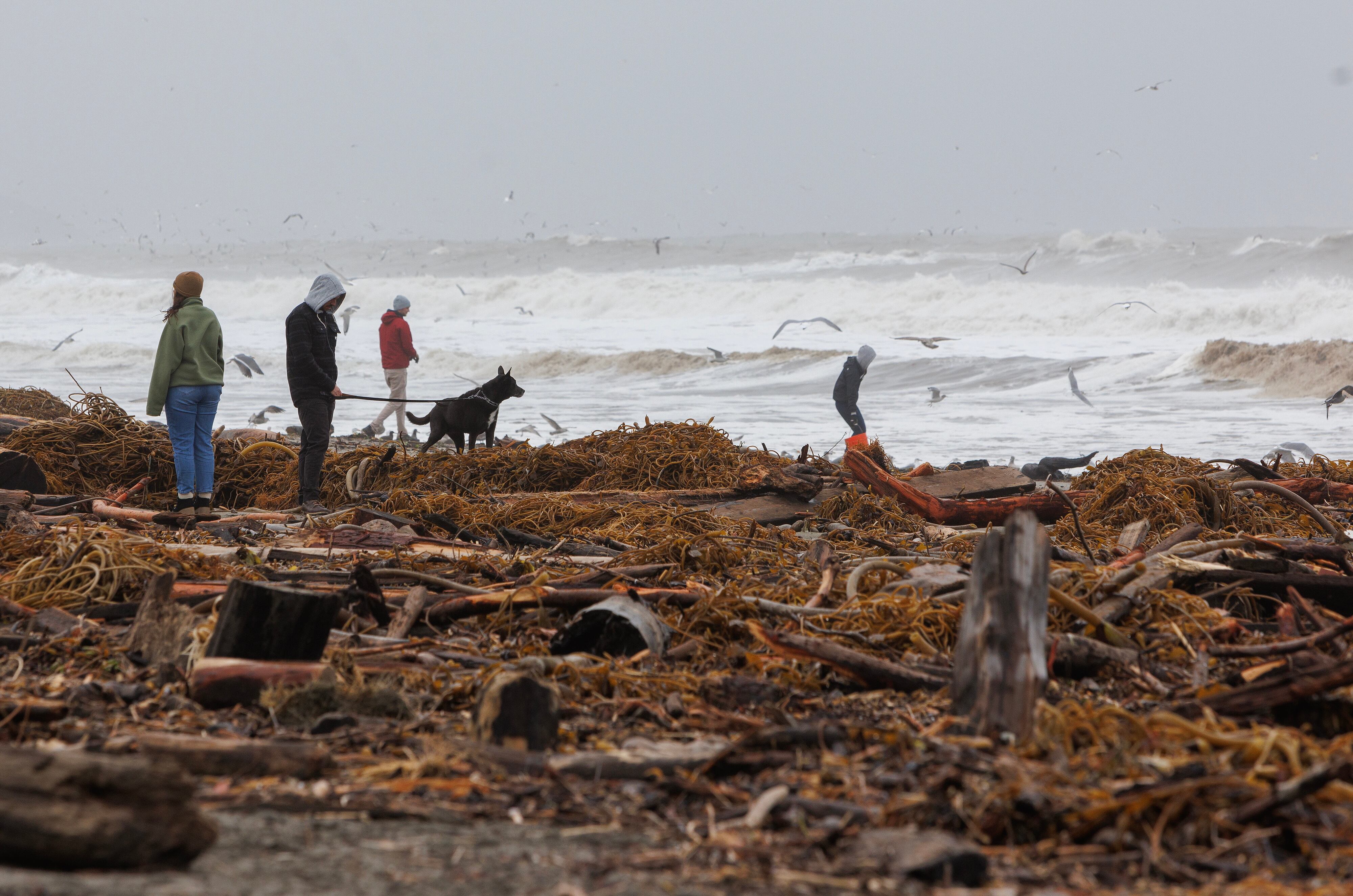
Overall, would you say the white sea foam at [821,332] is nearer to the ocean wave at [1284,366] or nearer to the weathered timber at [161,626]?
the ocean wave at [1284,366]

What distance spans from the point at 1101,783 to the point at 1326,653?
A: 5.26 ft

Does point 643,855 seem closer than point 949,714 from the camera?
Yes

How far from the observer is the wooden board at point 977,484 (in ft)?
25.5

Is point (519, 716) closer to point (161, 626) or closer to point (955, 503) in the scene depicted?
point (161, 626)

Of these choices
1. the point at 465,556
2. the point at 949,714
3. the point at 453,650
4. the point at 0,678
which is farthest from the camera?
the point at 465,556

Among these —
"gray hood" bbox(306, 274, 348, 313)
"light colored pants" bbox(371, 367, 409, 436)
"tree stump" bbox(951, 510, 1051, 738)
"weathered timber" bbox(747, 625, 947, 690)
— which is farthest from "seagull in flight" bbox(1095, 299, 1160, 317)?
"tree stump" bbox(951, 510, 1051, 738)

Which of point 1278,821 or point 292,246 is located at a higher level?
point 292,246

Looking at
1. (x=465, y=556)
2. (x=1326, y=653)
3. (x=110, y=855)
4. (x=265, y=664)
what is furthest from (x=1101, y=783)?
(x=465, y=556)

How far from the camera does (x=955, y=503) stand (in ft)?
24.1

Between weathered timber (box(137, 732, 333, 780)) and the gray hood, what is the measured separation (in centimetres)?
574

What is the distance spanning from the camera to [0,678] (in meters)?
3.42

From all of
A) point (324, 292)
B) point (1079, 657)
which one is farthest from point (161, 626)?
point (324, 292)

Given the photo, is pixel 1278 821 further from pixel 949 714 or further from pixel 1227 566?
pixel 1227 566

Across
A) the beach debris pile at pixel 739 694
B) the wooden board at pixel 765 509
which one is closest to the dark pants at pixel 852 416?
the wooden board at pixel 765 509
